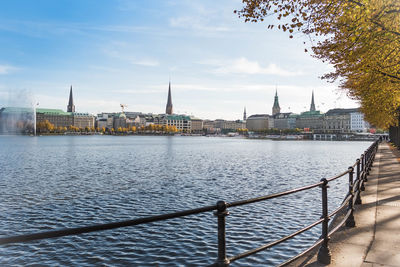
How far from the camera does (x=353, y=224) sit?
29.7 feet

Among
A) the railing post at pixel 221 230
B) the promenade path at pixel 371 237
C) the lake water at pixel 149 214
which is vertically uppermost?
the railing post at pixel 221 230

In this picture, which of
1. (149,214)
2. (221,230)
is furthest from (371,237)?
(149,214)

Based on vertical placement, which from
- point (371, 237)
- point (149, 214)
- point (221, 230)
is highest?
point (221, 230)

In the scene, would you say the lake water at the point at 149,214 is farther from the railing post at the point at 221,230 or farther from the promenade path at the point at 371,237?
the railing post at the point at 221,230

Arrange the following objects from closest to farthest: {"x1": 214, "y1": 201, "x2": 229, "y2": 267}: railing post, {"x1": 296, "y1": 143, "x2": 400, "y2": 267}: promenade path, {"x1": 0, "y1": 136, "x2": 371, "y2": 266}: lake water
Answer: {"x1": 214, "y1": 201, "x2": 229, "y2": 267}: railing post, {"x1": 296, "y1": 143, "x2": 400, "y2": 267}: promenade path, {"x1": 0, "y1": 136, "x2": 371, "y2": 266}: lake water

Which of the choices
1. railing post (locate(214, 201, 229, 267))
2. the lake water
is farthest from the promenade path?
railing post (locate(214, 201, 229, 267))

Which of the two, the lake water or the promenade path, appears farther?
the lake water

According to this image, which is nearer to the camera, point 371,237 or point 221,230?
point 221,230

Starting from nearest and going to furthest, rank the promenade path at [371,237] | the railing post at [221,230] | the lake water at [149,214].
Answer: the railing post at [221,230]
the promenade path at [371,237]
the lake water at [149,214]

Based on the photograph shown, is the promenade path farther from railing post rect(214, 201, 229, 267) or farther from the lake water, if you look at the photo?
railing post rect(214, 201, 229, 267)

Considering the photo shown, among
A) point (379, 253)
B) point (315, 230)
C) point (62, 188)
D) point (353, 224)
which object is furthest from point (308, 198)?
point (62, 188)

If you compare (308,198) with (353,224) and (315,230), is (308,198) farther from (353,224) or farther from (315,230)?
(353,224)

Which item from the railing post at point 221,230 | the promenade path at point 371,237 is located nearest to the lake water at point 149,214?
the promenade path at point 371,237

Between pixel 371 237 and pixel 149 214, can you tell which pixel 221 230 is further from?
pixel 149 214
